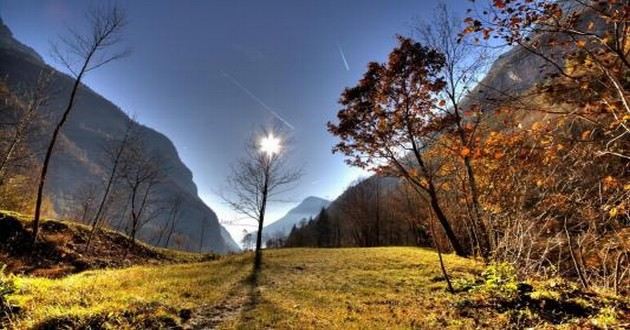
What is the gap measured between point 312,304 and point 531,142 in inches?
255

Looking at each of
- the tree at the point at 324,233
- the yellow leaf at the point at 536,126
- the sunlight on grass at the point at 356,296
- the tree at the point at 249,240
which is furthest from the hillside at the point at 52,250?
the tree at the point at 324,233

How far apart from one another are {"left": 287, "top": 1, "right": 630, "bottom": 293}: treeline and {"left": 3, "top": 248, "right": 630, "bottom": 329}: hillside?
4.18 ft

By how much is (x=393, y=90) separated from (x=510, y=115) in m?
12.2

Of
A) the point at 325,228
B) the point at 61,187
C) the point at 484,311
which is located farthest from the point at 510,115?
the point at 61,187

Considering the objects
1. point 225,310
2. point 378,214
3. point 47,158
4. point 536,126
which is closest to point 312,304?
point 225,310

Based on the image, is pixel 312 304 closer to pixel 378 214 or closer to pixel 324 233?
pixel 378 214

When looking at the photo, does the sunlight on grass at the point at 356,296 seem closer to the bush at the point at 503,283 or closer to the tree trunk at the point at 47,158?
the bush at the point at 503,283

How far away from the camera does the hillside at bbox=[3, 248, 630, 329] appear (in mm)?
5992

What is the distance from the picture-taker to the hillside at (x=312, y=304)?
5.99 metres

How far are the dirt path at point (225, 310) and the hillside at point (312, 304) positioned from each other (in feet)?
0.07

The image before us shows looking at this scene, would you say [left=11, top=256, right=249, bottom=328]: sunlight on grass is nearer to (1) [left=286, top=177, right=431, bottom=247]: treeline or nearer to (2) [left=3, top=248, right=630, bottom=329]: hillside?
(2) [left=3, top=248, right=630, bottom=329]: hillside

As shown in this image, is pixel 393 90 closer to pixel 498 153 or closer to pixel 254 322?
pixel 498 153

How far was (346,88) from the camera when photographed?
1939 centimetres

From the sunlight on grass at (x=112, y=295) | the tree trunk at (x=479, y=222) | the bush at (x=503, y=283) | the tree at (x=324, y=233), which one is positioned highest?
the tree at (x=324, y=233)
